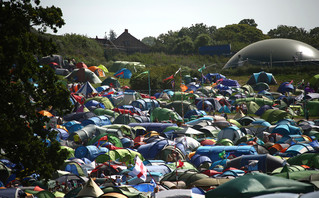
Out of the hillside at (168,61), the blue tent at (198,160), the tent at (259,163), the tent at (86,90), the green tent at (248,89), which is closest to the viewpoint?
the tent at (259,163)

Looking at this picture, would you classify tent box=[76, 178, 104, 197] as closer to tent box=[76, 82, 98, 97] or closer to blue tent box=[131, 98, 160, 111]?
blue tent box=[131, 98, 160, 111]

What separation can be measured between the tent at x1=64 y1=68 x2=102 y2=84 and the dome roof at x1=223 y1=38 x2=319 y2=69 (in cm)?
2111

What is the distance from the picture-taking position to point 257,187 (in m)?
11.5

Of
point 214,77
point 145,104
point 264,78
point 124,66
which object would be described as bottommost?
point 145,104

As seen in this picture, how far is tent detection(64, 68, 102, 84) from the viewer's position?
4938cm

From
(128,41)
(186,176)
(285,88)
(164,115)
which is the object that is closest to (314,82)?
(285,88)

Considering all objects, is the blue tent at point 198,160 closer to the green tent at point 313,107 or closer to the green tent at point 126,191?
the green tent at point 126,191

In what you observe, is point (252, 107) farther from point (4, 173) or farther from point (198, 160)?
point (4, 173)

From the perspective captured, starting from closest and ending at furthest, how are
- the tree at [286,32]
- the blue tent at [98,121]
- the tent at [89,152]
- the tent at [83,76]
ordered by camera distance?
the tent at [89,152] → the blue tent at [98,121] → the tent at [83,76] → the tree at [286,32]

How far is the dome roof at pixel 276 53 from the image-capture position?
59.2 metres

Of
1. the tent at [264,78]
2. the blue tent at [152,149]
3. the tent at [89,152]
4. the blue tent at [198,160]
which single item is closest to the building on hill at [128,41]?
the tent at [264,78]

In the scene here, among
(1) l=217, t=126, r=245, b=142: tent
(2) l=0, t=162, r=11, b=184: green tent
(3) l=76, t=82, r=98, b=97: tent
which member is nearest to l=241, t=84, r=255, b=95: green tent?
(3) l=76, t=82, r=98, b=97: tent

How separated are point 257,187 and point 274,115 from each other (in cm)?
2315

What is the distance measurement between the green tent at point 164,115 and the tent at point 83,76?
1588 cm
